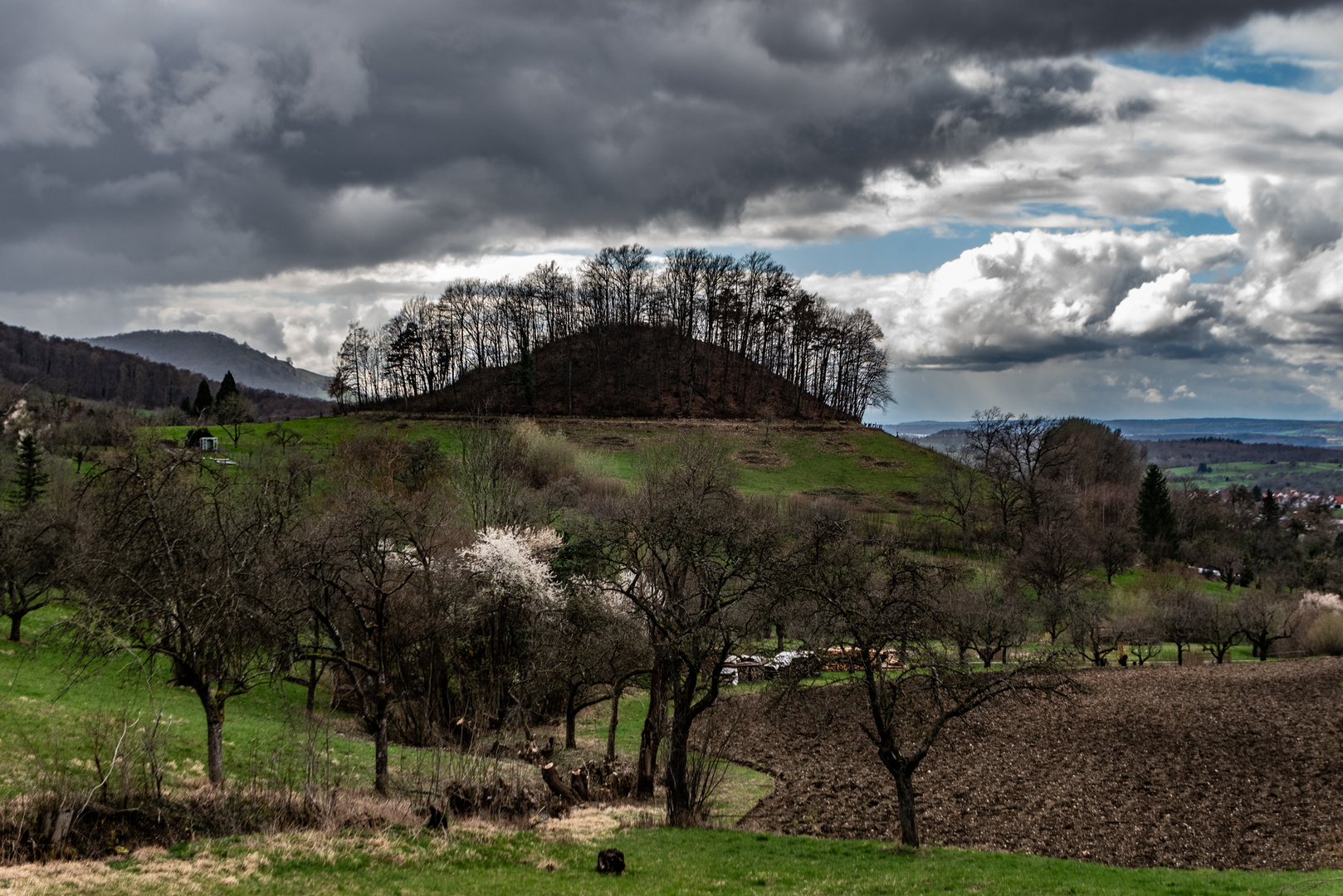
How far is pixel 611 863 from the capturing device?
52.5 feet

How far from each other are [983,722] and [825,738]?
680 cm

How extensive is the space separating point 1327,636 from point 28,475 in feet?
303

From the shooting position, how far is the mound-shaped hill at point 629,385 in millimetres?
105000

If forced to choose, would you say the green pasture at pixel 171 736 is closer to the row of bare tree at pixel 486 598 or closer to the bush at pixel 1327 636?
the row of bare tree at pixel 486 598

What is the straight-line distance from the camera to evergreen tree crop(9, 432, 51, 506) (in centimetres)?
5647

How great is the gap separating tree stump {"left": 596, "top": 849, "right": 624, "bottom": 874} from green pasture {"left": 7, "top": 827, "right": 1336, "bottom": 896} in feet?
0.72

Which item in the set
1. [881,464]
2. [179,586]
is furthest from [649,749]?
[881,464]

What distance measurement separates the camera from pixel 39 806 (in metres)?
14.8

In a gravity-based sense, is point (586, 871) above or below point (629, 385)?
below

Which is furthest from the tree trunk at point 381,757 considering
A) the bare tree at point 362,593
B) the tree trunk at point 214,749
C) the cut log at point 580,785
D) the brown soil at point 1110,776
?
the brown soil at point 1110,776

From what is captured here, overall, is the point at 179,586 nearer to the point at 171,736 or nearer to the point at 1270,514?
the point at 171,736

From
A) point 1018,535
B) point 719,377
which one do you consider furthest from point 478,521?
point 719,377

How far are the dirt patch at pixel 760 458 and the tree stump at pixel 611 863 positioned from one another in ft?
239

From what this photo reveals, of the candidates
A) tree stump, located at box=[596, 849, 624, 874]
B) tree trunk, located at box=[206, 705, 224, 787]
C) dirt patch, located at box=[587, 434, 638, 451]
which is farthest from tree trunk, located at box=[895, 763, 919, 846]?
dirt patch, located at box=[587, 434, 638, 451]
